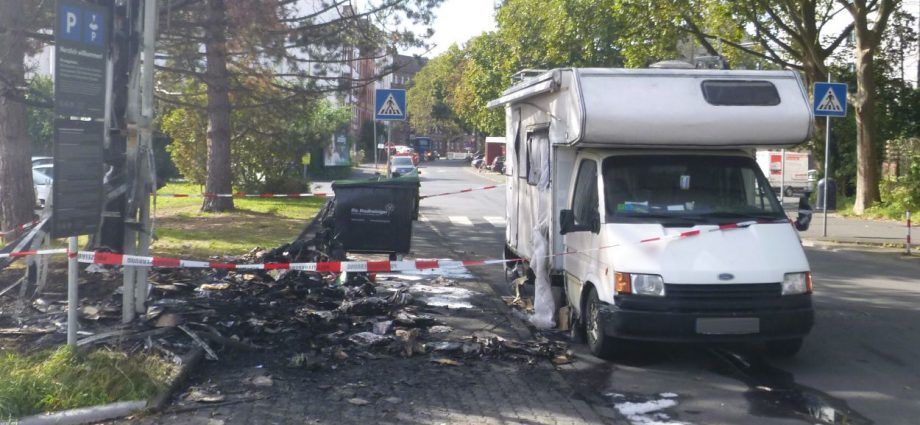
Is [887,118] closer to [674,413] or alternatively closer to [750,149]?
[750,149]

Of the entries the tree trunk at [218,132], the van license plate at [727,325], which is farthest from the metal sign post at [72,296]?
the tree trunk at [218,132]

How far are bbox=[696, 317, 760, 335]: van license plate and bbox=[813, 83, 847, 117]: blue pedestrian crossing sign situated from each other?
11.7m

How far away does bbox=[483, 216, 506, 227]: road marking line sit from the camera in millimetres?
22856

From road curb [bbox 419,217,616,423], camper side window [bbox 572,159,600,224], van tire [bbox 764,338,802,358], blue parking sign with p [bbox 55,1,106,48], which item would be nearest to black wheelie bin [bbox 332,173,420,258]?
road curb [bbox 419,217,616,423]

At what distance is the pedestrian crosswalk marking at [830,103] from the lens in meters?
17.8

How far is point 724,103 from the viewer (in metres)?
7.93

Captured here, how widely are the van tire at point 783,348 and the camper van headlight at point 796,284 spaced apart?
1.95 feet

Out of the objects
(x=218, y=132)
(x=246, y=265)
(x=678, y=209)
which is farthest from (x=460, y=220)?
(x=678, y=209)

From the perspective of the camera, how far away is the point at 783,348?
26.4ft

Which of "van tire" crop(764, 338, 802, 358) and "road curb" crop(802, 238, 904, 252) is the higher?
"road curb" crop(802, 238, 904, 252)

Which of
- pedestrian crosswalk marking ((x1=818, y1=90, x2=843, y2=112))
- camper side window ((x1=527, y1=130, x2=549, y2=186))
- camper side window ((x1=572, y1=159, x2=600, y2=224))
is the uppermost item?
pedestrian crosswalk marking ((x1=818, y1=90, x2=843, y2=112))

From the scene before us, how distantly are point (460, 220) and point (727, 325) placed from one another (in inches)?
667

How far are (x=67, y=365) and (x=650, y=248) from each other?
4.62m

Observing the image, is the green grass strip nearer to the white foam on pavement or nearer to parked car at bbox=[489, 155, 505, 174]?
the white foam on pavement
